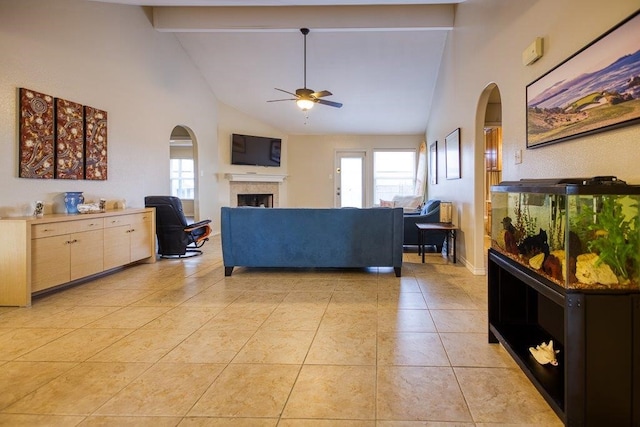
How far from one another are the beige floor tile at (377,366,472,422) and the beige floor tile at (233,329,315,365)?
0.54 m

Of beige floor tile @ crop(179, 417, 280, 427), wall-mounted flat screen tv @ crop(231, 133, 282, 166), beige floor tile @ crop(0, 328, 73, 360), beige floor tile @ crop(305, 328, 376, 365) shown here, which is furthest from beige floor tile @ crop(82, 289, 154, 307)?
wall-mounted flat screen tv @ crop(231, 133, 282, 166)

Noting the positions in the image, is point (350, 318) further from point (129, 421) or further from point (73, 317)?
point (73, 317)

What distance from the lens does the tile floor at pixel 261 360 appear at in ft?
5.50

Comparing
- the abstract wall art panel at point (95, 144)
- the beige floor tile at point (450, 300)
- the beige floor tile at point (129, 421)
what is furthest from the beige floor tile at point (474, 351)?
the abstract wall art panel at point (95, 144)

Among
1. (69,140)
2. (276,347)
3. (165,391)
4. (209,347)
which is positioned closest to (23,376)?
(165,391)

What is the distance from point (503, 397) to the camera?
5.86 feet

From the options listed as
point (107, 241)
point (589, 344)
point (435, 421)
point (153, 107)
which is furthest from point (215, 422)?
point (153, 107)

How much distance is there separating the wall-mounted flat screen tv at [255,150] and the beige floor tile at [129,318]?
19.2 feet

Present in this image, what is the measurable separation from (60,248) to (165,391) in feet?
8.25

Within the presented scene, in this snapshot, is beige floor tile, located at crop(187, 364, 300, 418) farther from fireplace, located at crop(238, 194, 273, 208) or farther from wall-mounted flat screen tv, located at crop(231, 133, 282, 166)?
fireplace, located at crop(238, 194, 273, 208)

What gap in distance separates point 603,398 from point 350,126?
336 inches

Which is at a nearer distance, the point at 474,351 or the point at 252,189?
the point at 474,351

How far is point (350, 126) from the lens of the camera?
9.45 m

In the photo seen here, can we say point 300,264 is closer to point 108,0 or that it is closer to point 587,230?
point 587,230
